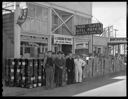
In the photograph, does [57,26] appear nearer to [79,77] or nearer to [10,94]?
[79,77]

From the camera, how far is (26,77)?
37.7 ft

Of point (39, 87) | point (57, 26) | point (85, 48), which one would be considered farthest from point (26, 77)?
point (85, 48)

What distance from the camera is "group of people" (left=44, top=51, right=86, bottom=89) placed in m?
11.6

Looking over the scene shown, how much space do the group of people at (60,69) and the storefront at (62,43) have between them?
27.9 feet

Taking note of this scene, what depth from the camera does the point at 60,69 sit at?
1229cm

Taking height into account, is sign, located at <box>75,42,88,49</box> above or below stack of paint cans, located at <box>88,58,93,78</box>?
above

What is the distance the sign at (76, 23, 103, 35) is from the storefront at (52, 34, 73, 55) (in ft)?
4.24

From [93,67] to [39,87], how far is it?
6.46m

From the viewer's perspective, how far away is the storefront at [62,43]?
73.3 feet

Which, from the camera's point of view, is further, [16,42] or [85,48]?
[85,48]

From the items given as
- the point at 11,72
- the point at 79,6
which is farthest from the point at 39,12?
the point at 11,72

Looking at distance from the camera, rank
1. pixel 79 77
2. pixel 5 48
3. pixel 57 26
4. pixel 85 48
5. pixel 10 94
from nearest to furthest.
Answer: pixel 10 94
pixel 79 77
pixel 5 48
pixel 57 26
pixel 85 48

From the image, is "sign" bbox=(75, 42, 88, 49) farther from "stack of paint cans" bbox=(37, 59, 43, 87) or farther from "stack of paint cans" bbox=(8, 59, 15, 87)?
"stack of paint cans" bbox=(8, 59, 15, 87)

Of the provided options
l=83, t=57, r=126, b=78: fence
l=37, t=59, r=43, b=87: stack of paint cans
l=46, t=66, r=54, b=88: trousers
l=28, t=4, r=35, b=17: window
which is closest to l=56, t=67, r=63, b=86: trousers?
l=46, t=66, r=54, b=88: trousers
